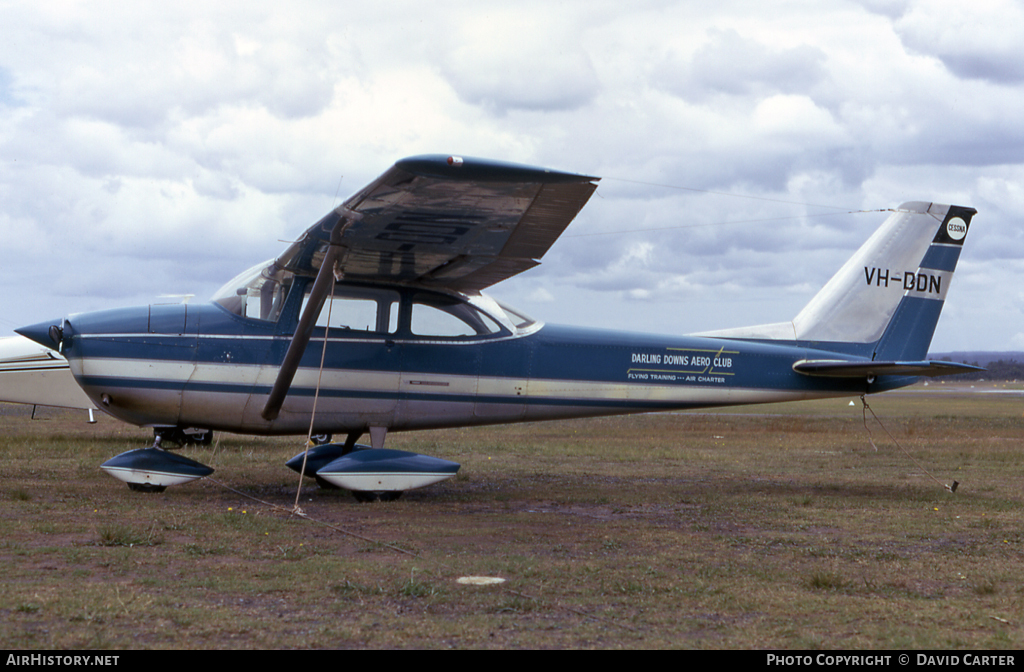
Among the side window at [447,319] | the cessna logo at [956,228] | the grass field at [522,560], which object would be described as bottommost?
the grass field at [522,560]

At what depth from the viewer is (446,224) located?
8102mm

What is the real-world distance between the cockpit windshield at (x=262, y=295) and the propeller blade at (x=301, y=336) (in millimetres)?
575

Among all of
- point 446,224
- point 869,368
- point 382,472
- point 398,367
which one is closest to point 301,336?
point 398,367

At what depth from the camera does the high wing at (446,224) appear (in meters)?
6.72

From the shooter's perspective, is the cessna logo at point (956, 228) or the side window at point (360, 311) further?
the cessna logo at point (956, 228)

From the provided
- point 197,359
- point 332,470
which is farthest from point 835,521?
point 197,359

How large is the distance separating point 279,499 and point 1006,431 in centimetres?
2144

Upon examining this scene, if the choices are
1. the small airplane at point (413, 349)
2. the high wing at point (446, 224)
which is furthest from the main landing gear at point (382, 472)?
the high wing at point (446, 224)

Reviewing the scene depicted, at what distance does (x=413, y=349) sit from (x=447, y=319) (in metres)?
0.54

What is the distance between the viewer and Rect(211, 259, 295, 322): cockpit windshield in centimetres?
938

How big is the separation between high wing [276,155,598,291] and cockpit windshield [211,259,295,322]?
0.78ft

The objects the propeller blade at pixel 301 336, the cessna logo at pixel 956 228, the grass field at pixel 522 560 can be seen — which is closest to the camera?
the grass field at pixel 522 560

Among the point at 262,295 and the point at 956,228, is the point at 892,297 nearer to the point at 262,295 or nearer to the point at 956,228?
the point at 956,228

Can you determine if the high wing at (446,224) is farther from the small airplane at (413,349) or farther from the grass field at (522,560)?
the grass field at (522,560)
